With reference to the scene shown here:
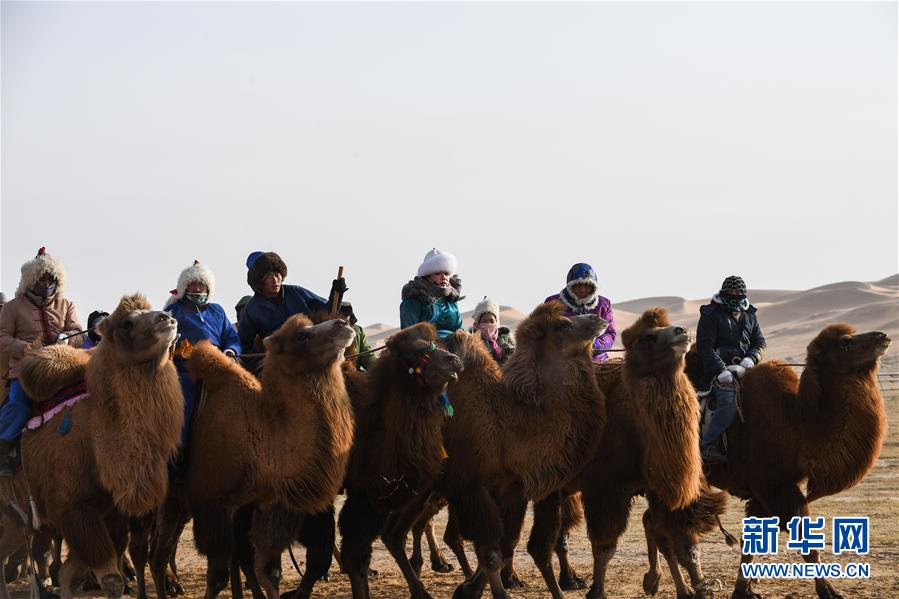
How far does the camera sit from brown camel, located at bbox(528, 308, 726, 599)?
9586 mm

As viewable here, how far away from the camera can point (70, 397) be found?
9414 millimetres

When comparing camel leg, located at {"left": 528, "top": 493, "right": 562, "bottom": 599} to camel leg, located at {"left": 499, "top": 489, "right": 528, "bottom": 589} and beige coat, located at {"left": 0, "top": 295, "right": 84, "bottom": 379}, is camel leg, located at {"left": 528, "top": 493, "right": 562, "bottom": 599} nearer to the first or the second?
camel leg, located at {"left": 499, "top": 489, "right": 528, "bottom": 589}

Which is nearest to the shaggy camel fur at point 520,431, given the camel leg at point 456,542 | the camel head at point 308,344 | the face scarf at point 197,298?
the camel leg at point 456,542

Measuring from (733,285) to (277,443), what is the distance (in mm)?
4135

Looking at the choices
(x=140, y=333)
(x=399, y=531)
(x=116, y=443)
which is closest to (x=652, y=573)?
(x=399, y=531)

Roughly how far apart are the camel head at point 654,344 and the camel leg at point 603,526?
0.99 metres

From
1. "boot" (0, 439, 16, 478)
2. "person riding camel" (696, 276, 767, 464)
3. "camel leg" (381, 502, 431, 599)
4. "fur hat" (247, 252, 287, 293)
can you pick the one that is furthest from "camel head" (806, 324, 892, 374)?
"boot" (0, 439, 16, 478)

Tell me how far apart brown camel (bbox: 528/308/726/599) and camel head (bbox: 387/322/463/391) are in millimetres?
1303

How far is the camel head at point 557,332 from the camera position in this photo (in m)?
9.73

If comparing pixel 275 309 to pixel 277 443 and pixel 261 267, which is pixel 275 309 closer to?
pixel 261 267

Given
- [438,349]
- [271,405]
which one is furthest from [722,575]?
[271,405]

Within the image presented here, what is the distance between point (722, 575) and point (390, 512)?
3.06m

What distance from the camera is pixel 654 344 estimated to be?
9672 millimetres

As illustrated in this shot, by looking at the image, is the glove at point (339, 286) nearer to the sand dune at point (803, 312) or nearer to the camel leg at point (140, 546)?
the camel leg at point (140, 546)
